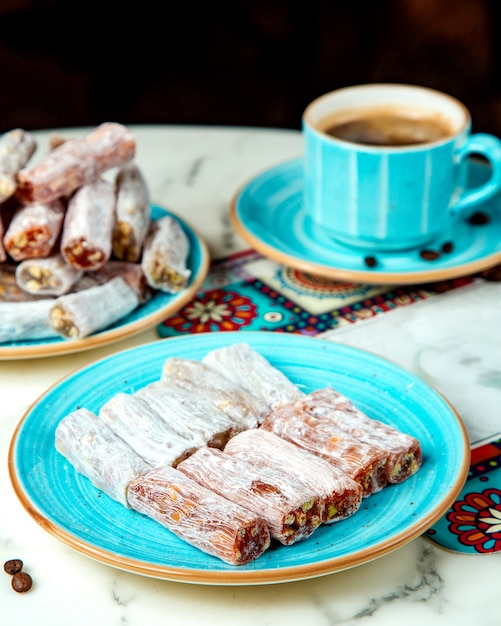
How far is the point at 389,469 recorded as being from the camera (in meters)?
0.95

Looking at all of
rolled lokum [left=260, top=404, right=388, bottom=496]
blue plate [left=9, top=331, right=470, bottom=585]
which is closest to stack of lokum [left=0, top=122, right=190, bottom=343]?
blue plate [left=9, top=331, right=470, bottom=585]

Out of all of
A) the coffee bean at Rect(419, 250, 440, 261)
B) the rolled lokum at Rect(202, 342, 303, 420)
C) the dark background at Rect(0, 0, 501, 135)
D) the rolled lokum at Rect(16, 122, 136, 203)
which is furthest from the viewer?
the dark background at Rect(0, 0, 501, 135)

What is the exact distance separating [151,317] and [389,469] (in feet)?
1.54

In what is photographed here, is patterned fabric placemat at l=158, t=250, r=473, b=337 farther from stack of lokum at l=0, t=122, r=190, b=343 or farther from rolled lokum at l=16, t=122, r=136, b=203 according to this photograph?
rolled lokum at l=16, t=122, r=136, b=203

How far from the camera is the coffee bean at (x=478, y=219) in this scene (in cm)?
155

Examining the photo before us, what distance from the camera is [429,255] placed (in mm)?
1449

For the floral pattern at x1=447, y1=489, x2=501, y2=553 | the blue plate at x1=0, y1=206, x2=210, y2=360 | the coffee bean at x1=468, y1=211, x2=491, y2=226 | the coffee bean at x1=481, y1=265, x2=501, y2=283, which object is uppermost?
the coffee bean at x1=468, y1=211, x2=491, y2=226

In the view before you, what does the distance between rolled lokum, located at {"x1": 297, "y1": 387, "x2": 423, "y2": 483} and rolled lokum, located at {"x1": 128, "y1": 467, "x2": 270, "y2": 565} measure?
160mm

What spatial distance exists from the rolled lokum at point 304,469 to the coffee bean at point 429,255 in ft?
1.85

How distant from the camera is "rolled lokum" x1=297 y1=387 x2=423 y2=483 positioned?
956 mm

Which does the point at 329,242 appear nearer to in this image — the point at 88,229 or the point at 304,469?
the point at 88,229

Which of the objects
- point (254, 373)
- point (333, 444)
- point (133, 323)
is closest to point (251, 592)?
point (333, 444)

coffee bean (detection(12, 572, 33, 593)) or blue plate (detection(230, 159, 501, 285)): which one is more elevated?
blue plate (detection(230, 159, 501, 285))

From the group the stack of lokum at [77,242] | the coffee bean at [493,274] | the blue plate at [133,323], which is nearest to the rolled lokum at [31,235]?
the stack of lokum at [77,242]
